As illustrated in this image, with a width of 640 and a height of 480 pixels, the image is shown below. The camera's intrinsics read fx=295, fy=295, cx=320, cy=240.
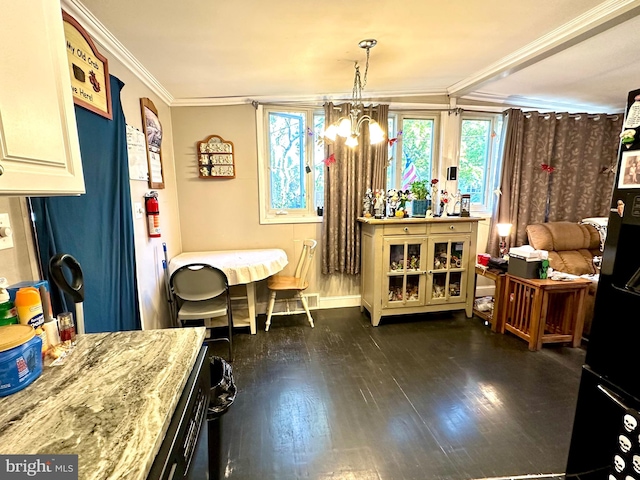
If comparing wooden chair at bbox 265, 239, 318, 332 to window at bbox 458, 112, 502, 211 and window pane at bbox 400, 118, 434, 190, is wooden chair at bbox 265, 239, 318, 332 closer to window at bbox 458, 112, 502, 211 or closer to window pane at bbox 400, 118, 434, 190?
window pane at bbox 400, 118, 434, 190

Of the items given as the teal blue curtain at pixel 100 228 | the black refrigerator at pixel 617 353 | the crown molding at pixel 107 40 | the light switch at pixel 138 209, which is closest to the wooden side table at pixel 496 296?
the black refrigerator at pixel 617 353

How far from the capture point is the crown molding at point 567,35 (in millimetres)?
1653

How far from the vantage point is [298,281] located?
10.1ft

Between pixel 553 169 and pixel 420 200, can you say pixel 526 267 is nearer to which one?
pixel 420 200

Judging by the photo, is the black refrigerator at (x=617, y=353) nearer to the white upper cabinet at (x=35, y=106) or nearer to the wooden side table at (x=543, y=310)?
the wooden side table at (x=543, y=310)

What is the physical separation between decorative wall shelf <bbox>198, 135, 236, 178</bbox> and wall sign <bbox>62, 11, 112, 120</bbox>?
127 cm

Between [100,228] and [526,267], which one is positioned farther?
[526,267]

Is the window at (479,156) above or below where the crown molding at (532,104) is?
below

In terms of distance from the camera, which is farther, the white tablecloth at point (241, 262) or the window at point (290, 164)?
the window at point (290, 164)

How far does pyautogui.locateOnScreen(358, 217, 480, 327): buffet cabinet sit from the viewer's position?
2.94 metres

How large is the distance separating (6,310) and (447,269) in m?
3.16

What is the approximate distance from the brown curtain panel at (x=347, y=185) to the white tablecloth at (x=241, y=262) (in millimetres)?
619

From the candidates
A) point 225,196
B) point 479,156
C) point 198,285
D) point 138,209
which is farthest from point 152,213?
point 479,156

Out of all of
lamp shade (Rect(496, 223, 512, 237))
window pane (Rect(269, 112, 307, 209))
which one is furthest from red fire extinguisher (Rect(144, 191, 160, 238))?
lamp shade (Rect(496, 223, 512, 237))
